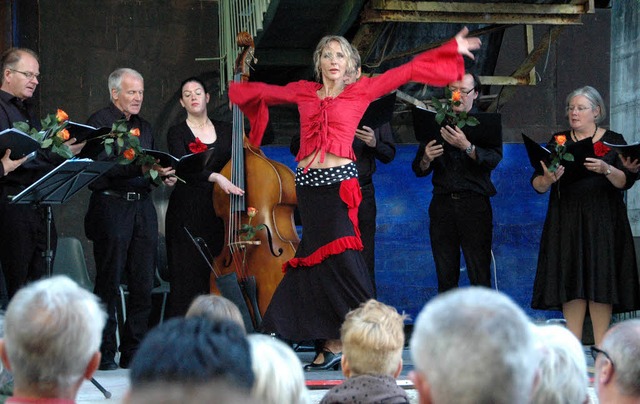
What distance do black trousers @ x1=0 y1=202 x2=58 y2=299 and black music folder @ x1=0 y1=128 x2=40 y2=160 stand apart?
546mm

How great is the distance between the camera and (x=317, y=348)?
216 inches

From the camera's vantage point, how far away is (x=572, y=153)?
19.4 feet

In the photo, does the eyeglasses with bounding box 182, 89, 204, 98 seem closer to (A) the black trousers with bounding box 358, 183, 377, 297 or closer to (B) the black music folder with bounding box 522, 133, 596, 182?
(A) the black trousers with bounding box 358, 183, 377, 297

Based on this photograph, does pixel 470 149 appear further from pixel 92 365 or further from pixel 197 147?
pixel 92 365

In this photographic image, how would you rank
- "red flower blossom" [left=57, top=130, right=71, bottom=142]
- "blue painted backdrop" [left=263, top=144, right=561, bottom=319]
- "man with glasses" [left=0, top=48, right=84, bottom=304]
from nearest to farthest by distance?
"red flower blossom" [left=57, top=130, right=71, bottom=142]
"man with glasses" [left=0, top=48, right=84, bottom=304]
"blue painted backdrop" [left=263, top=144, right=561, bottom=319]

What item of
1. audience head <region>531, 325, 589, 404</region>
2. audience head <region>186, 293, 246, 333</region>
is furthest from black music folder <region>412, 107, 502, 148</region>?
audience head <region>531, 325, 589, 404</region>

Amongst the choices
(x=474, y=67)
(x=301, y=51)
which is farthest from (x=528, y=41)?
(x=301, y=51)

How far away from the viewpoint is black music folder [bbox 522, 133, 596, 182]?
588 cm

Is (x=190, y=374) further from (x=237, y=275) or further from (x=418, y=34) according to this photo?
(x=418, y=34)

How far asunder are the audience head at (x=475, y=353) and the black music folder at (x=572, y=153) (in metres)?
4.28

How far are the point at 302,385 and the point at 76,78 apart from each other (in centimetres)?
613

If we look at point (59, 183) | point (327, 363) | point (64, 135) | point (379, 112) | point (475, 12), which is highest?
point (475, 12)

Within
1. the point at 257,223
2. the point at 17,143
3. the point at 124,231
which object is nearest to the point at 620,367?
the point at 17,143

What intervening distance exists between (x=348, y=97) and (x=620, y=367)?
Result: 10.7 ft
